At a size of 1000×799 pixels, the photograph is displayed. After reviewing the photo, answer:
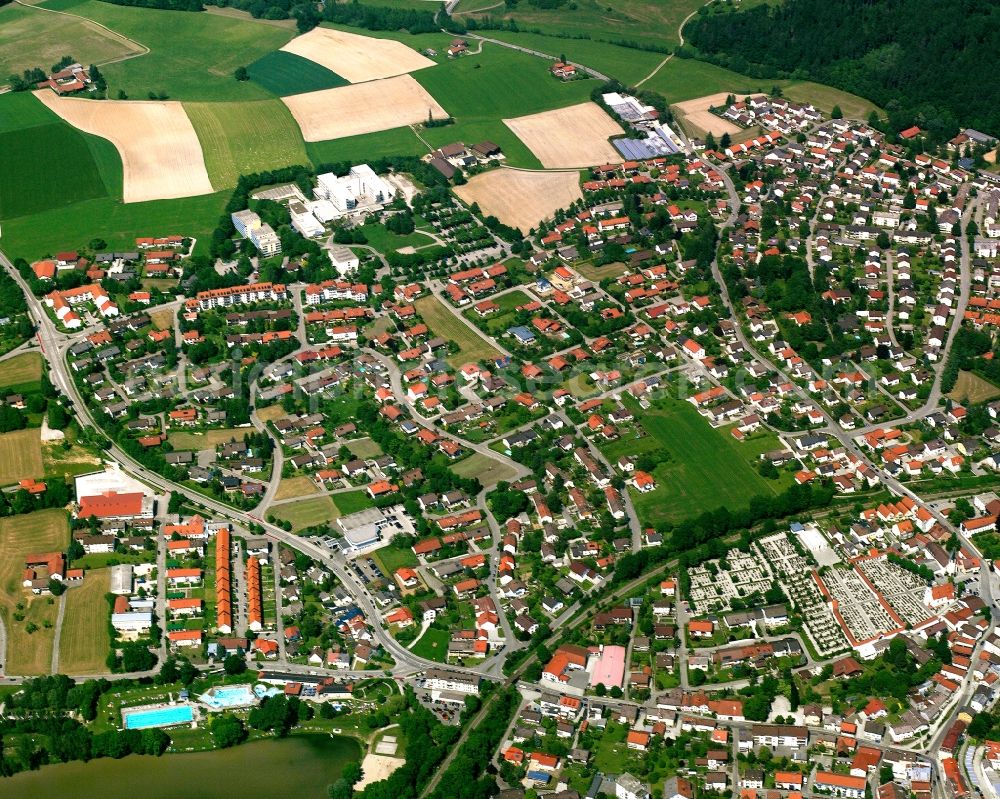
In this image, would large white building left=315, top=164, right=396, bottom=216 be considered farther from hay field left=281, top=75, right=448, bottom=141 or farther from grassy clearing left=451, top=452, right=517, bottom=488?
grassy clearing left=451, top=452, right=517, bottom=488

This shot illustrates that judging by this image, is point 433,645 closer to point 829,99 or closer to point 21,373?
point 21,373

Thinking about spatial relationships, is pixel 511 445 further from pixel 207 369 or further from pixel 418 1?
pixel 418 1

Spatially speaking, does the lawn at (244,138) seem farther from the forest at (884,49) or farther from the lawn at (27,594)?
the lawn at (27,594)

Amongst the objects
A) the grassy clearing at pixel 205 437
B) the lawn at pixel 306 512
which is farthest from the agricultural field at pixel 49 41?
the lawn at pixel 306 512

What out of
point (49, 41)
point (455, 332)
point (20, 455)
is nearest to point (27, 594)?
point (20, 455)

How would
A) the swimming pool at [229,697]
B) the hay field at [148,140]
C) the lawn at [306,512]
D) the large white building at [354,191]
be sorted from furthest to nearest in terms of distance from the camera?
the hay field at [148,140]
the large white building at [354,191]
the lawn at [306,512]
the swimming pool at [229,697]

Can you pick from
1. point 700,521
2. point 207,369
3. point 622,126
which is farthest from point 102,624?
point 622,126
